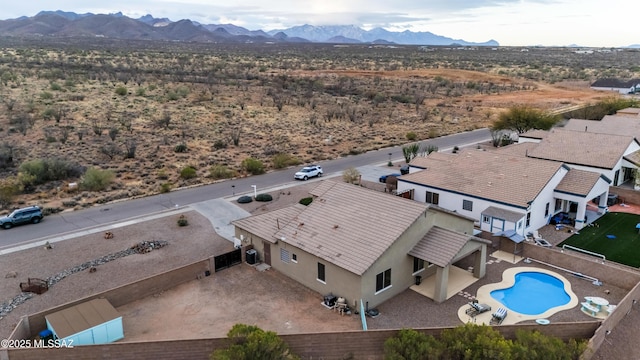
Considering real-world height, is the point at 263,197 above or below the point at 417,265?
below

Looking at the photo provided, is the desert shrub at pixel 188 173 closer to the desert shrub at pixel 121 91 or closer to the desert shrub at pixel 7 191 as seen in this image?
the desert shrub at pixel 7 191

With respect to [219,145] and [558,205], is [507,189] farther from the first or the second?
[219,145]

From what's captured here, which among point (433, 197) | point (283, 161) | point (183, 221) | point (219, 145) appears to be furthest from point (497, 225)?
point (219, 145)

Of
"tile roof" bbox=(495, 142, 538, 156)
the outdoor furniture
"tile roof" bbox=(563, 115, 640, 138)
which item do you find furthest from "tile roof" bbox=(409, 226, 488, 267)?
"tile roof" bbox=(563, 115, 640, 138)

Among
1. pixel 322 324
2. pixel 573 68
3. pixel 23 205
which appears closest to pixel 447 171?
pixel 322 324

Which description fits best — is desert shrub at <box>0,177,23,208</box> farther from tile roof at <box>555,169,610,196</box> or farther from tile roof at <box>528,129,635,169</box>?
tile roof at <box>528,129,635,169</box>

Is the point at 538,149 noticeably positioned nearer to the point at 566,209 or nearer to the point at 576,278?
the point at 566,209
